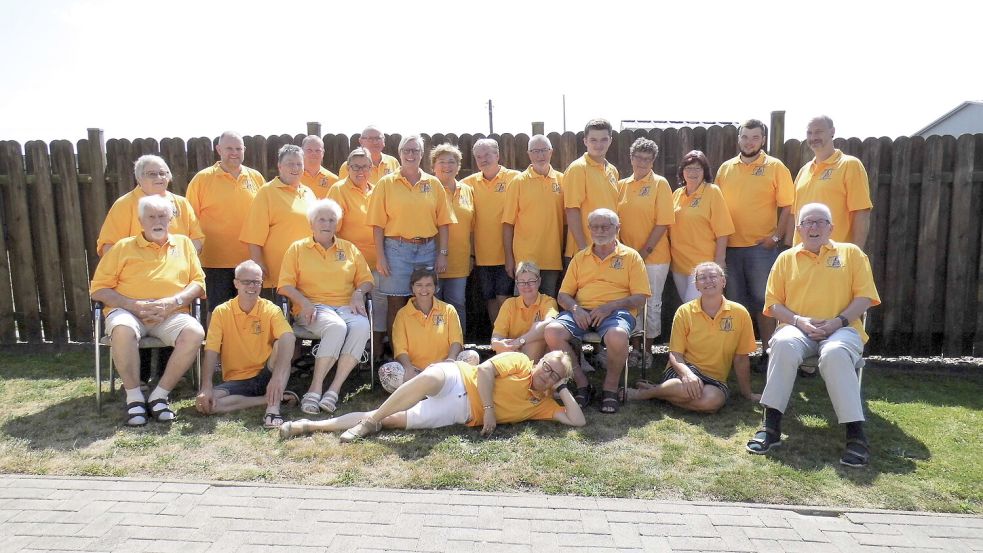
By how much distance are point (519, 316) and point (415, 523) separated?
7.47 ft

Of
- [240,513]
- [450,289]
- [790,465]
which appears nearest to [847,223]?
[790,465]

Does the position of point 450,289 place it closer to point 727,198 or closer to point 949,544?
point 727,198

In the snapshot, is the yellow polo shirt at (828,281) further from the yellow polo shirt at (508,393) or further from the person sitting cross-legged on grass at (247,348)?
the person sitting cross-legged on grass at (247,348)

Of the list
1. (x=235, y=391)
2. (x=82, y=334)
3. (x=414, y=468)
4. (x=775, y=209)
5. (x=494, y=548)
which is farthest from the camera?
(x=82, y=334)

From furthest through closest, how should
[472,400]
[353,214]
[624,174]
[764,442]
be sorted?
[624,174], [353,214], [472,400], [764,442]

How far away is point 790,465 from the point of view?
12.3 feet

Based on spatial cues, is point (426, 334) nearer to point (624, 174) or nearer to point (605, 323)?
point (605, 323)

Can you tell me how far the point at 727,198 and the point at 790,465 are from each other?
2.47m

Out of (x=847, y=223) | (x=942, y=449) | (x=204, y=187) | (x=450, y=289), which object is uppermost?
(x=204, y=187)

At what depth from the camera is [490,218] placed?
222 inches

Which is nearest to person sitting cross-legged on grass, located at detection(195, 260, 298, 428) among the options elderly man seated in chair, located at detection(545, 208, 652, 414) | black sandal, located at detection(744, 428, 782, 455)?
elderly man seated in chair, located at detection(545, 208, 652, 414)

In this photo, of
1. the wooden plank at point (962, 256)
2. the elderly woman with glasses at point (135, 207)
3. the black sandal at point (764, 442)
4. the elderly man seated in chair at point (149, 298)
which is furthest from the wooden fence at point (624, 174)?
the black sandal at point (764, 442)

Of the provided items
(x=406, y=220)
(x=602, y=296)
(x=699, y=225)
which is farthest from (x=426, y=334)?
(x=699, y=225)

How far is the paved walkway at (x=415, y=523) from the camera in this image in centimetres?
284
